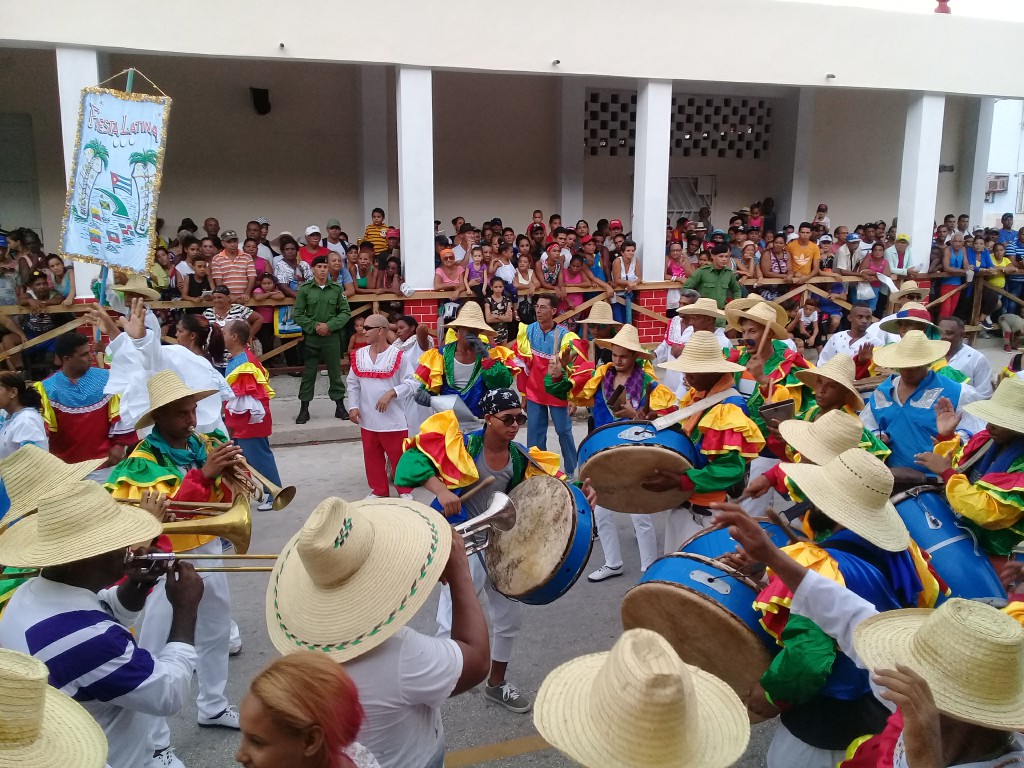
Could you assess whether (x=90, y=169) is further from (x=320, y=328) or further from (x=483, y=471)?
(x=320, y=328)

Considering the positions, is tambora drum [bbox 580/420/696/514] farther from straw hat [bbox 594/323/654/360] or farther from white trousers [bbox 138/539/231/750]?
white trousers [bbox 138/539/231/750]

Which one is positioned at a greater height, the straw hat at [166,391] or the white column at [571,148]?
the white column at [571,148]

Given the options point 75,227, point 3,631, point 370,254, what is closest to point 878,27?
point 370,254

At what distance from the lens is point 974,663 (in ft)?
6.37

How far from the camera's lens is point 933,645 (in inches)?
80.4

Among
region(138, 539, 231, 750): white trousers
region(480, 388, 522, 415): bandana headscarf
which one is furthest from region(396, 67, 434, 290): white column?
region(138, 539, 231, 750): white trousers

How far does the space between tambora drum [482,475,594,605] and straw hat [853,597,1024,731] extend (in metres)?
1.75

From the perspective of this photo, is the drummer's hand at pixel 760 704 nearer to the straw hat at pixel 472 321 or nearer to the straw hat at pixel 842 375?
the straw hat at pixel 842 375

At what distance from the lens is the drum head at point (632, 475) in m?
4.54

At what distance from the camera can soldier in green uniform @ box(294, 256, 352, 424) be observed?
10.2 meters

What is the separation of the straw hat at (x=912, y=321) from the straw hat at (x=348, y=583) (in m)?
5.21

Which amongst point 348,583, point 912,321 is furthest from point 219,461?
point 912,321

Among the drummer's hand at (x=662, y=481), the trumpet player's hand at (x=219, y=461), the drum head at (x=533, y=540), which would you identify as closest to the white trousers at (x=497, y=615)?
the drum head at (x=533, y=540)

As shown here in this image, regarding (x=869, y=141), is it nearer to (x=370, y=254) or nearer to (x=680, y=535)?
(x=370, y=254)
